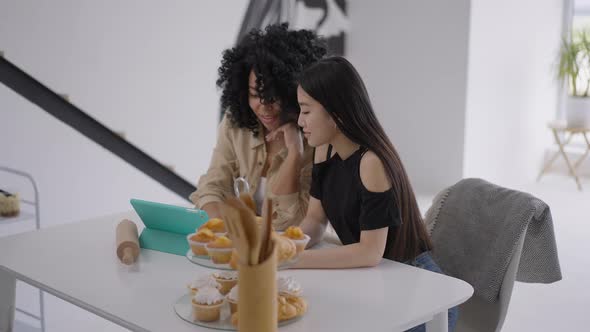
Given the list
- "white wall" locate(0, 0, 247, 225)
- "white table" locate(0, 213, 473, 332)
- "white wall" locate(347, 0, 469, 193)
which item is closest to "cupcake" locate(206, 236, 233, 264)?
"white table" locate(0, 213, 473, 332)

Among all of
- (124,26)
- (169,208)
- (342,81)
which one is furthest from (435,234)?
(124,26)

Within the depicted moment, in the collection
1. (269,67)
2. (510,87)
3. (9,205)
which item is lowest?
(9,205)

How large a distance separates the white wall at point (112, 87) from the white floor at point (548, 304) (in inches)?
26.4

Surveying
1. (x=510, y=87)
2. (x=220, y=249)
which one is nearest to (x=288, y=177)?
(x=220, y=249)

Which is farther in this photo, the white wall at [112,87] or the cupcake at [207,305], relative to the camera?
the white wall at [112,87]

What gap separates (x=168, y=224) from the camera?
2.23 m

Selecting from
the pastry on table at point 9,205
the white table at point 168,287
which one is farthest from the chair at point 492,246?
the pastry on table at point 9,205

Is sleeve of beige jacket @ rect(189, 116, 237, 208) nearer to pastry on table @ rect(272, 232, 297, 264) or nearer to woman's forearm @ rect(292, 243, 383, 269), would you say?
woman's forearm @ rect(292, 243, 383, 269)

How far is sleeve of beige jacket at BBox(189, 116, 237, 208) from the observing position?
2732mm

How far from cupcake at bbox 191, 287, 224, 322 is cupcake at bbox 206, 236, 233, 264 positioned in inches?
4.8

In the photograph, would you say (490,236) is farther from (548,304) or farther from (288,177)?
(548,304)

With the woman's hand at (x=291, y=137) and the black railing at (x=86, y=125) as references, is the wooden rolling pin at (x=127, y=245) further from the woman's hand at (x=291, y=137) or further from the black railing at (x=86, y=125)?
the black railing at (x=86, y=125)

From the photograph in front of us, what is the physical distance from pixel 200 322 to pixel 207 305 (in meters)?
0.05

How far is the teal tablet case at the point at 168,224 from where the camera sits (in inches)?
85.2
